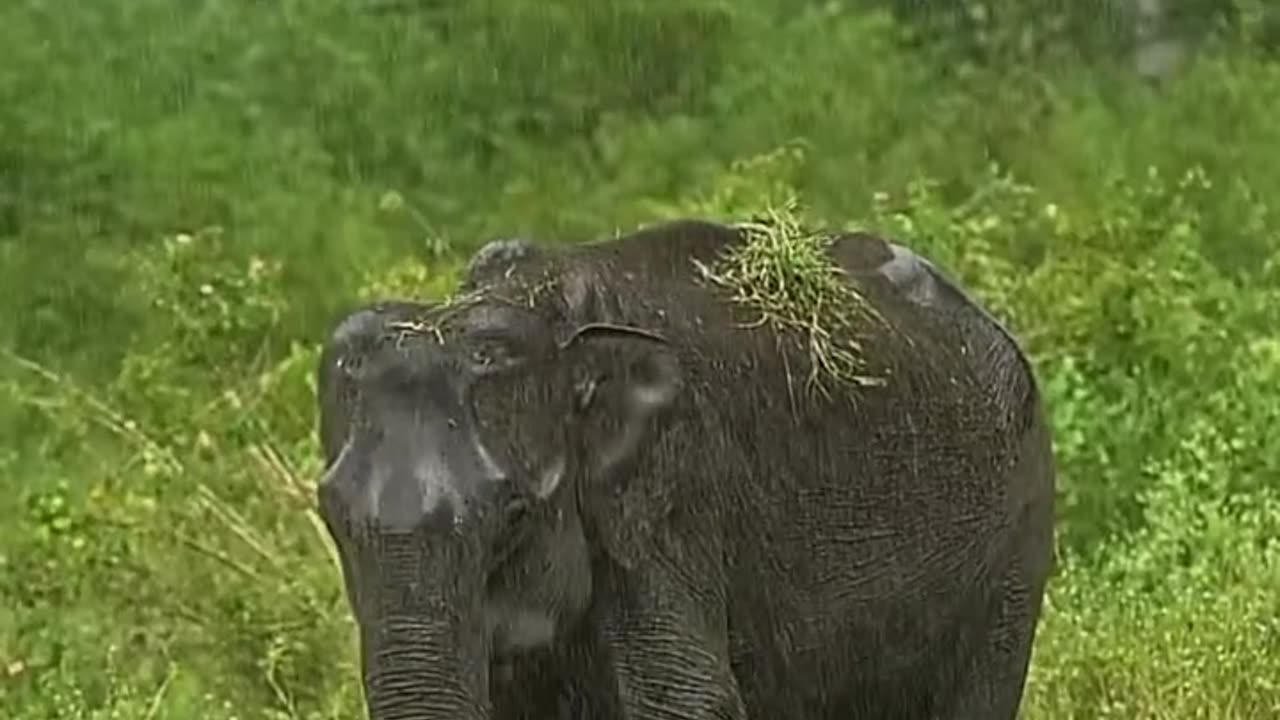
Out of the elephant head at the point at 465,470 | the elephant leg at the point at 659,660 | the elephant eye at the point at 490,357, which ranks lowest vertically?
the elephant leg at the point at 659,660

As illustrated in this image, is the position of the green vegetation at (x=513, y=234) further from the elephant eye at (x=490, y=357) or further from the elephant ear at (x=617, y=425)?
the elephant eye at (x=490, y=357)

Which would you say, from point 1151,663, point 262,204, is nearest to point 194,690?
point 1151,663

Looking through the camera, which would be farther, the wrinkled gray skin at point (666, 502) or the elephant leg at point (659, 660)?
the elephant leg at point (659, 660)

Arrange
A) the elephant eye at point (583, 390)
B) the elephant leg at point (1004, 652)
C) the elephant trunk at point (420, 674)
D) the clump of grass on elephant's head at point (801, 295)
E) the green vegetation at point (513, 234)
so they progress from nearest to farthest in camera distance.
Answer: the elephant trunk at point (420, 674) → the elephant eye at point (583, 390) → the clump of grass on elephant's head at point (801, 295) → the elephant leg at point (1004, 652) → the green vegetation at point (513, 234)

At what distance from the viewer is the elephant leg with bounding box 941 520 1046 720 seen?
3613 millimetres

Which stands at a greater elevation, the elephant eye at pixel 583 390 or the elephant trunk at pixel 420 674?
the elephant eye at pixel 583 390

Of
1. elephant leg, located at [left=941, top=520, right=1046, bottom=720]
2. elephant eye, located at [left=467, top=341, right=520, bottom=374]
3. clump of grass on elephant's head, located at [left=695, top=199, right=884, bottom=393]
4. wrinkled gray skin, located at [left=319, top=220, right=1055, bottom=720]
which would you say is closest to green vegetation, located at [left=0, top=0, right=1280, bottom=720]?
elephant leg, located at [left=941, top=520, right=1046, bottom=720]

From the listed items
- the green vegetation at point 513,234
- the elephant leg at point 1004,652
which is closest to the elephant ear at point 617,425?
the elephant leg at point 1004,652

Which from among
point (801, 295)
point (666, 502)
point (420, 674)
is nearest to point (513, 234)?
point (801, 295)

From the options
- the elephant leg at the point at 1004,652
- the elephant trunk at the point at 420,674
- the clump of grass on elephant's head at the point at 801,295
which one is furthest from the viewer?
the elephant leg at the point at 1004,652

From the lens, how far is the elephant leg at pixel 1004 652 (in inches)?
142

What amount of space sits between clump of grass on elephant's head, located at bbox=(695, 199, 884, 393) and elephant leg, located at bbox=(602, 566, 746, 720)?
0.31 metres

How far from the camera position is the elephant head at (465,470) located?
2945 mm

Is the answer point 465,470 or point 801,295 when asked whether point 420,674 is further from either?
point 801,295
